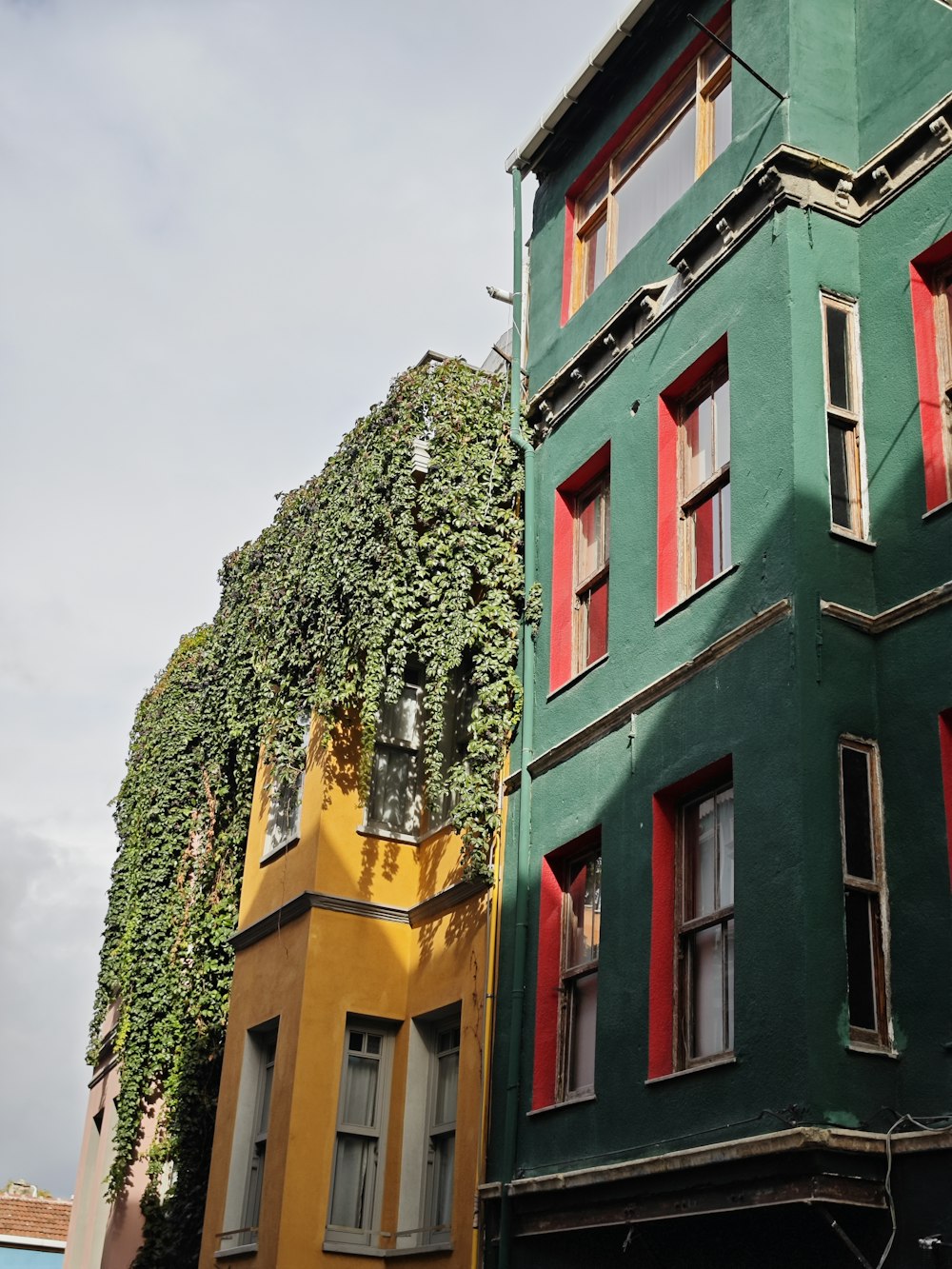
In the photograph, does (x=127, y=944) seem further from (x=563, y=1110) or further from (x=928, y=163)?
(x=928, y=163)

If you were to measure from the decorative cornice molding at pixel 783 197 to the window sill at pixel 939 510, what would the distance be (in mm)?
2799

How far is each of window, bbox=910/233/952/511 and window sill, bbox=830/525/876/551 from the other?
511mm

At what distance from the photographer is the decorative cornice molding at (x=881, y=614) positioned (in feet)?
33.5

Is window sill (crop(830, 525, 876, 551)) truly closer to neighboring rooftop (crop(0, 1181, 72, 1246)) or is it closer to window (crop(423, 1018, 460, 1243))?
window (crop(423, 1018, 460, 1243))

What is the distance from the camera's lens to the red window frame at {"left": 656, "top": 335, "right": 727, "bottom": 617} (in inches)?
493

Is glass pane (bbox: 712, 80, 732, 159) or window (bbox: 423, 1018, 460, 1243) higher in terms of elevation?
glass pane (bbox: 712, 80, 732, 159)

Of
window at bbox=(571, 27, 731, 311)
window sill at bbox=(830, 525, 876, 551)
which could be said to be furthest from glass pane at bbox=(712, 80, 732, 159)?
window sill at bbox=(830, 525, 876, 551)

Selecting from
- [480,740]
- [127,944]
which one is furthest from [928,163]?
[127,944]

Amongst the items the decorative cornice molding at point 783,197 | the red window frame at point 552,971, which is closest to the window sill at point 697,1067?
the red window frame at point 552,971

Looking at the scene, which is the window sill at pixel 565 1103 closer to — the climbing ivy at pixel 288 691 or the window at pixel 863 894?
the climbing ivy at pixel 288 691

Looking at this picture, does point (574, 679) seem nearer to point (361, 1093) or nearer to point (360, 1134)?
point (361, 1093)

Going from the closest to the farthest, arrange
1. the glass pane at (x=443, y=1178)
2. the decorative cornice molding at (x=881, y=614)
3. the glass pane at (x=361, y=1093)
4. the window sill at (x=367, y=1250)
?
1. the decorative cornice molding at (x=881, y=614)
2. the window sill at (x=367, y=1250)
3. the glass pane at (x=443, y=1178)
4. the glass pane at (x=361, y=1093)

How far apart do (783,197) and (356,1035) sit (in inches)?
354

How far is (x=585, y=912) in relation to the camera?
42.2 feet
